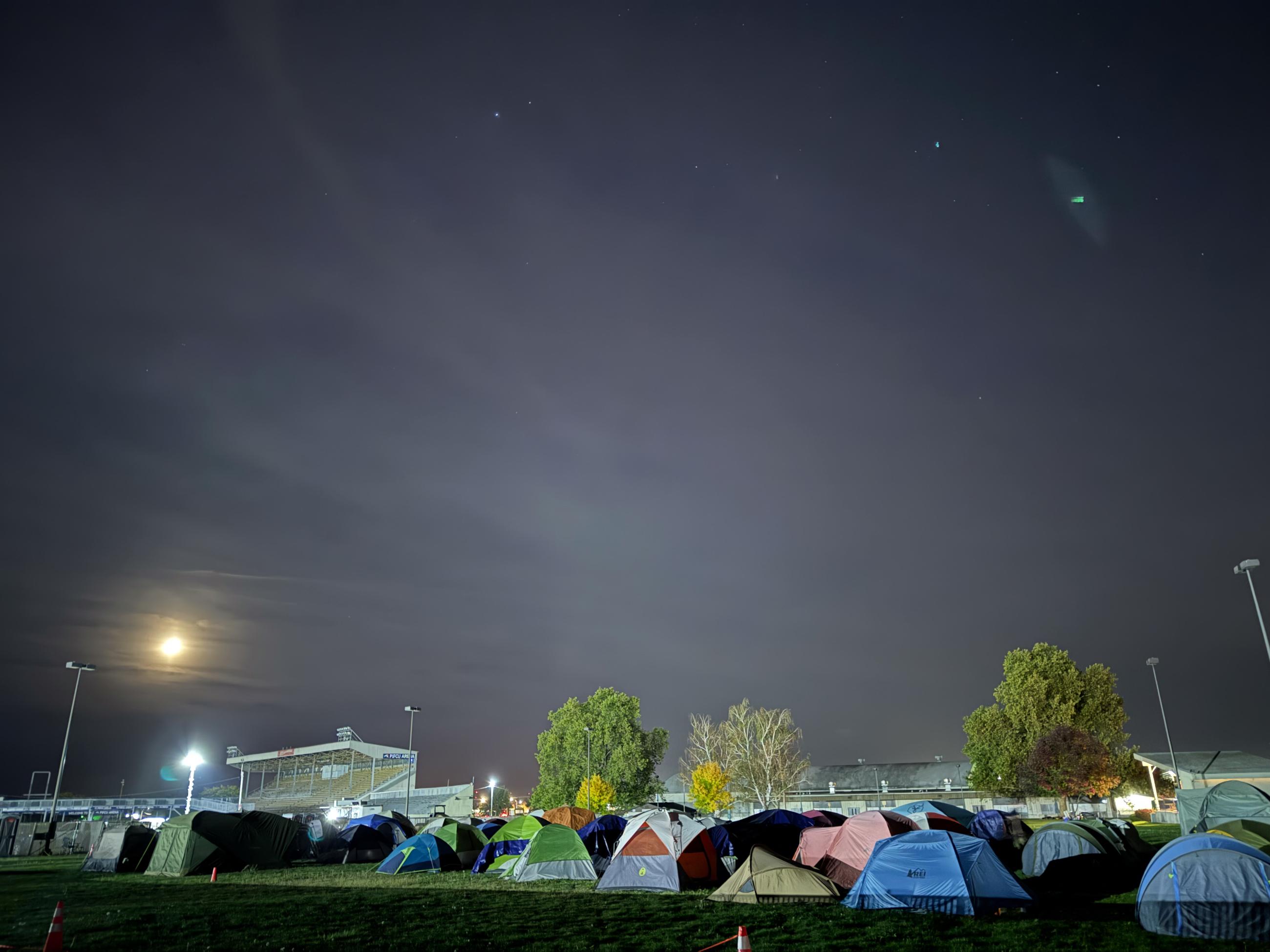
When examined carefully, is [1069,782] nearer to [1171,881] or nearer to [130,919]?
[1171,881]

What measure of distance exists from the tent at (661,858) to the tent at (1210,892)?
11.5 meters

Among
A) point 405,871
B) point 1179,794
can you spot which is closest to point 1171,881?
point 1179,794

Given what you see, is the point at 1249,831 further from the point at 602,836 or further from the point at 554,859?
Answer: the point at 554,859

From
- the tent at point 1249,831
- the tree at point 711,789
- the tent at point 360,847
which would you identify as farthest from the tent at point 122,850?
the tree at point 711,789

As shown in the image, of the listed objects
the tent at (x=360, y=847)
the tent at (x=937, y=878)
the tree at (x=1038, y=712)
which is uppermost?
the tree at (x=1038, y=712)

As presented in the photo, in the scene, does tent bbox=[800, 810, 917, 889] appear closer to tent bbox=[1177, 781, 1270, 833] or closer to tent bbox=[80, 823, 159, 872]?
tent bbox=[1177, 781, 1270, 833]

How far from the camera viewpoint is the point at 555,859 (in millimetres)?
25094

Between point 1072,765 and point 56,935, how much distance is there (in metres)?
55.8

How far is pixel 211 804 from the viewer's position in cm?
8362

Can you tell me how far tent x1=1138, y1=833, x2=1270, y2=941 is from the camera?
13047mm

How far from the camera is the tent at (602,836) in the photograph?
26.5 meters

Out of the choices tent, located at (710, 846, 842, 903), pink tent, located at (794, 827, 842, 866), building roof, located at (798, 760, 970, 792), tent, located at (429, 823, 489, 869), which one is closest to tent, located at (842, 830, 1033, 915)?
tent, located at (710, 846, 842, 903)

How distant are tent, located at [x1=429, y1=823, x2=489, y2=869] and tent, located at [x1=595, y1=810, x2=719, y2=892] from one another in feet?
33.6

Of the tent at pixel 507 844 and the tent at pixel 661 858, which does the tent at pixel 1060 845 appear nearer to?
the tent at pixel 661 858
